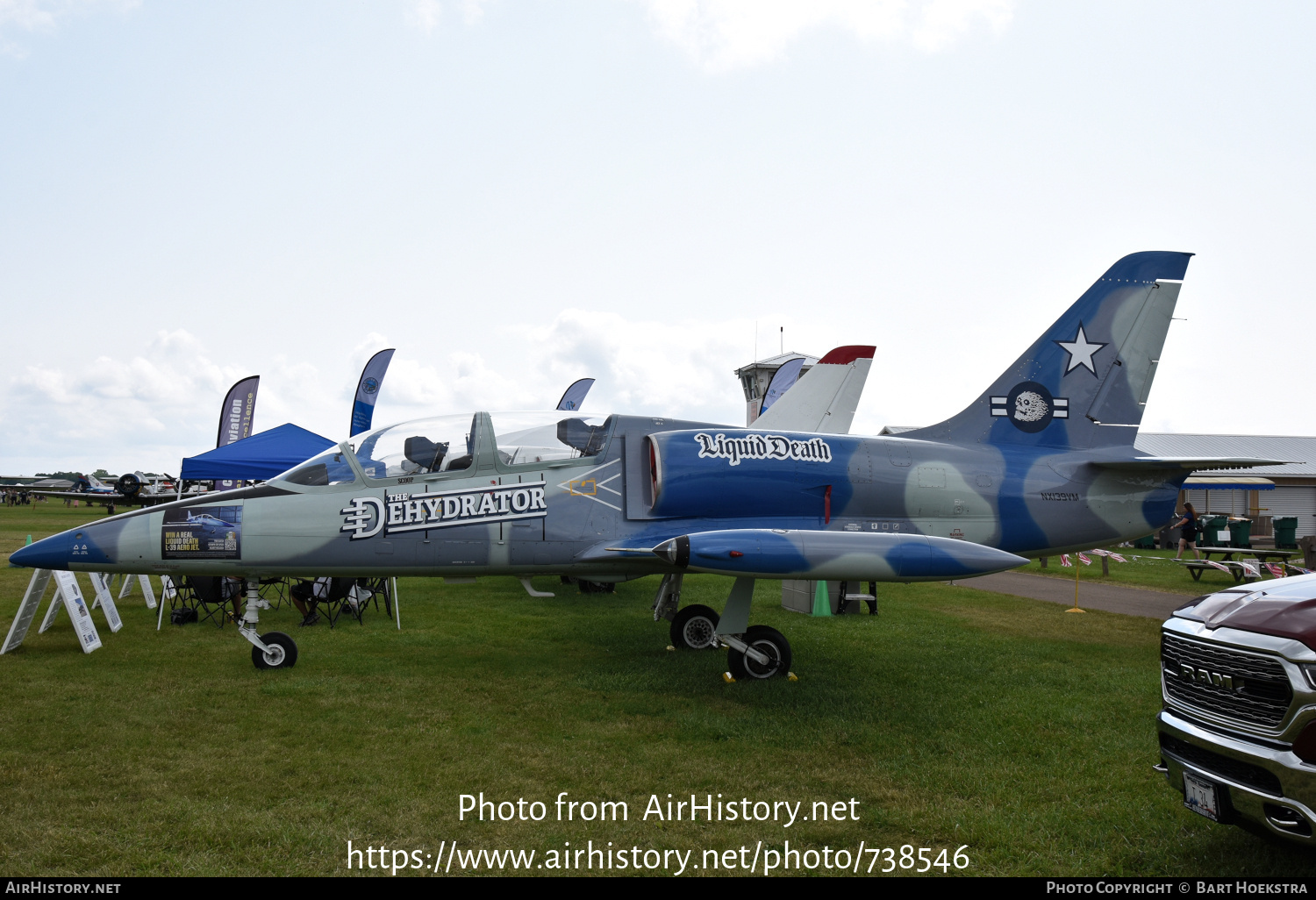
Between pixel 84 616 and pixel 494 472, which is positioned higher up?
pixel 494 472

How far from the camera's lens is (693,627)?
9.48 metres

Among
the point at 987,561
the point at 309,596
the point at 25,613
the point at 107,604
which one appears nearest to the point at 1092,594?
the point at 987,561

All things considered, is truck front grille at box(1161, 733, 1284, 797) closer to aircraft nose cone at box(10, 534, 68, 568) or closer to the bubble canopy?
the bubble canopy

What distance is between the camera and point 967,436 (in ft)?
30.7

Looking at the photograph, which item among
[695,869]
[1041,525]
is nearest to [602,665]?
[695,869]

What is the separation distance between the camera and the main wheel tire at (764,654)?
762 cm

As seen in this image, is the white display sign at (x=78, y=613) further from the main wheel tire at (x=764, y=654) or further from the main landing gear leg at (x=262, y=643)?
the main wheel tire at (x=764, y=654)

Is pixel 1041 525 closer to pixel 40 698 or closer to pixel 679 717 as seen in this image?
pixel 679 717

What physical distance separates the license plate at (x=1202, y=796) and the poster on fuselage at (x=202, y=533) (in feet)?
24.1

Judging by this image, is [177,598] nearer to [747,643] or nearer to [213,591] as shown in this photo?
[213,591]

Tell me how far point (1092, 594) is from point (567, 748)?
43.9 ft

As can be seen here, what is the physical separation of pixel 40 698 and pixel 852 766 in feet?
22.5

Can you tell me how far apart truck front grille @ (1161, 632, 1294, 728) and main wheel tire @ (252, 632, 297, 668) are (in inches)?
302

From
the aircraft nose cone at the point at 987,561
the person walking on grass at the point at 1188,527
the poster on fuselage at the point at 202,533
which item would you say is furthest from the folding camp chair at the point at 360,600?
the person walking on grass at the point at 1188,527
